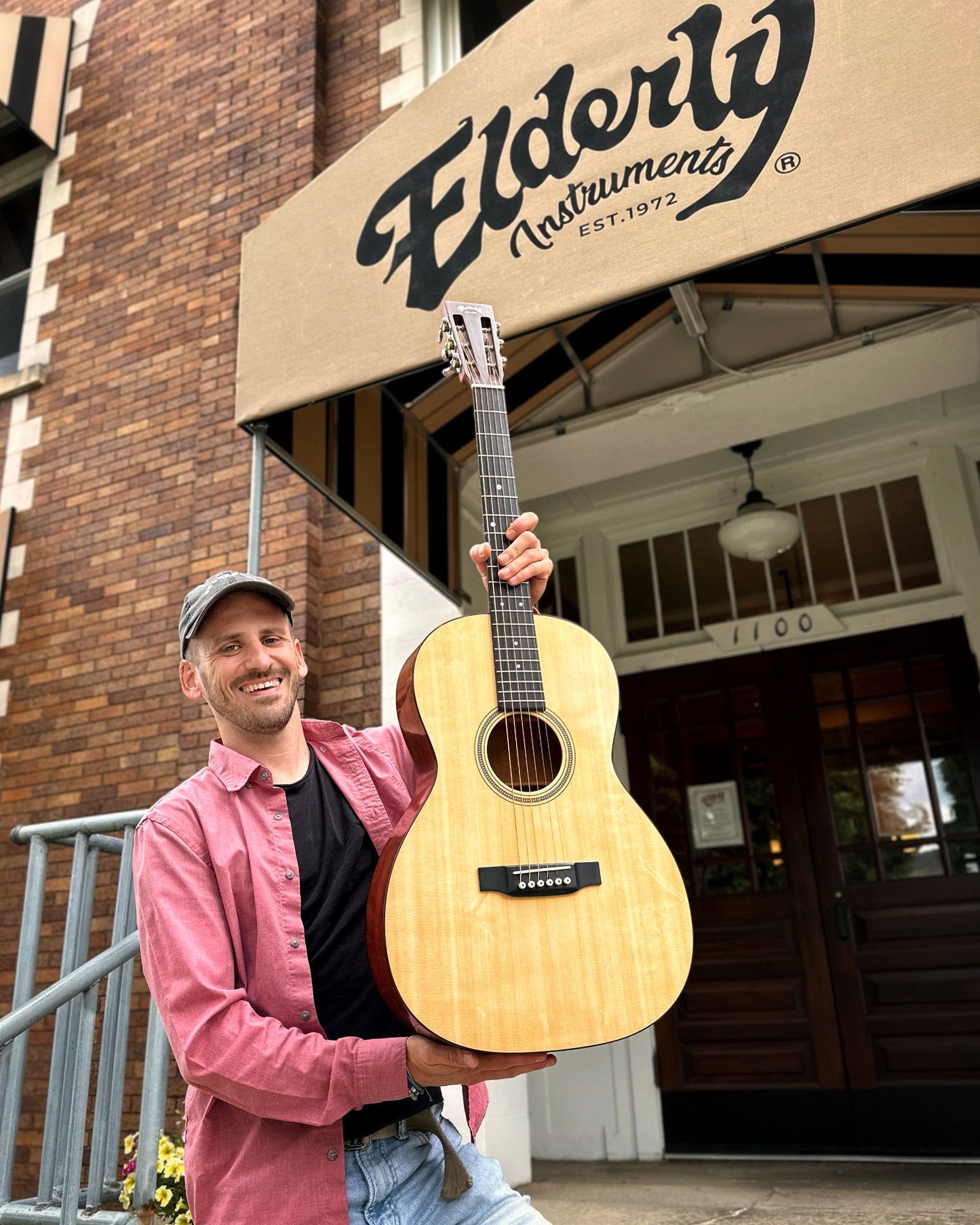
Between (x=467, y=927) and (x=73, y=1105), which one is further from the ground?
(x=467, y=927)

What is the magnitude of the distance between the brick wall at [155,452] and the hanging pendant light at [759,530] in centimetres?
184

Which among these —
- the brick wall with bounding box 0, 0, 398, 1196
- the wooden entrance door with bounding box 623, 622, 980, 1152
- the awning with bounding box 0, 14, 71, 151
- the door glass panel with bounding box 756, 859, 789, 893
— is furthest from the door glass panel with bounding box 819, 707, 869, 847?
the awning with bounding box 0, 14, 71, 151

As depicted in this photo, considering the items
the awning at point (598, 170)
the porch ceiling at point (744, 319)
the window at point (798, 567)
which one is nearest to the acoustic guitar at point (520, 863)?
the awning at point (598, 170)

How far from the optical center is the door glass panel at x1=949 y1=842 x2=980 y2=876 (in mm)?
4383

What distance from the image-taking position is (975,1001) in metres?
4.23

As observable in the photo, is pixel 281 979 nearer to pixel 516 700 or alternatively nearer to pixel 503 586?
pixel 516 700

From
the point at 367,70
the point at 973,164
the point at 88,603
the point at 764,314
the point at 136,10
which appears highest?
the point at 136,10

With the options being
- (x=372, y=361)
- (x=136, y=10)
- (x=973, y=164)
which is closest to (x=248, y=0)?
(x=136, y=10)

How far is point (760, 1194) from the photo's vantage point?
3639 mm

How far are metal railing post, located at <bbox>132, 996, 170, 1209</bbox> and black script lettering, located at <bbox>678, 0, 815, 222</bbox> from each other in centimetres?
259

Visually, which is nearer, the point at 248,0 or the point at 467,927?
the point at 467,927

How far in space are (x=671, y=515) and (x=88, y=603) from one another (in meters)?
3.43

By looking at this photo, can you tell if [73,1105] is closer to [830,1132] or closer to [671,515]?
[830,1132]

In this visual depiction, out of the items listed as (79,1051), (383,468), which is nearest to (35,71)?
(383,468)
